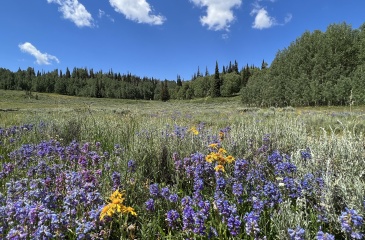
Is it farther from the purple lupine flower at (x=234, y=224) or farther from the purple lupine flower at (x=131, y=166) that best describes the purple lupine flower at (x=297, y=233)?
the purple lupine flower at (x=131, y=166)

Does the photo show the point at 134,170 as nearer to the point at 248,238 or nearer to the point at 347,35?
the point at 248,238

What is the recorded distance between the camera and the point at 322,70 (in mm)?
40906

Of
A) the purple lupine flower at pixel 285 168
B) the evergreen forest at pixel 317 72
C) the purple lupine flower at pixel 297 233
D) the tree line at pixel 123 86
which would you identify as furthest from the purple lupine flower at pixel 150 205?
the tree line at pixel 123 86

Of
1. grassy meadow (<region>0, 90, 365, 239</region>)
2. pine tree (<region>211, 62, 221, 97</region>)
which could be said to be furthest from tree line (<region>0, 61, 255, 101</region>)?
grassy meadow (<region>0, 90, 365, 239</region>)

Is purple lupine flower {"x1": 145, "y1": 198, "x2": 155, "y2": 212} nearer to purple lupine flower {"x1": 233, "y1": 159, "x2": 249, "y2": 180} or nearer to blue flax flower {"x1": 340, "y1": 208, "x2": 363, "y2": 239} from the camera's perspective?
purple lupine flower {"x1": 233, "y1": 159, "x2": 249, "y2": 180}

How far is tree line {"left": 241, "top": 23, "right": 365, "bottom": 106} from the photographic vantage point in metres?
36.2

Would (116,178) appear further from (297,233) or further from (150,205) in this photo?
(297,233)

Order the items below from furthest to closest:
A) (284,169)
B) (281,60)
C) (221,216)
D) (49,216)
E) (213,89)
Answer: (213,89)
(281,60)
(284,169)
(221,216)
(49,216)

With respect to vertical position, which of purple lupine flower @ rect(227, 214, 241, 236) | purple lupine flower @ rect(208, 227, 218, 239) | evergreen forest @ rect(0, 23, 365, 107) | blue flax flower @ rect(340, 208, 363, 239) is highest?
evergreen forest @ rect(0, 23, 365, 107)

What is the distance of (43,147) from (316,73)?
4571cm

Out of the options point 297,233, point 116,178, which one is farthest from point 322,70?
point 297,233

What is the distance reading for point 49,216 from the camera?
199 cm

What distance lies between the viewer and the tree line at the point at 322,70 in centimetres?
3616

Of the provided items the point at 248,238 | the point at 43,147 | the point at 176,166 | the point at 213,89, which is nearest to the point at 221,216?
the point at 248,238
